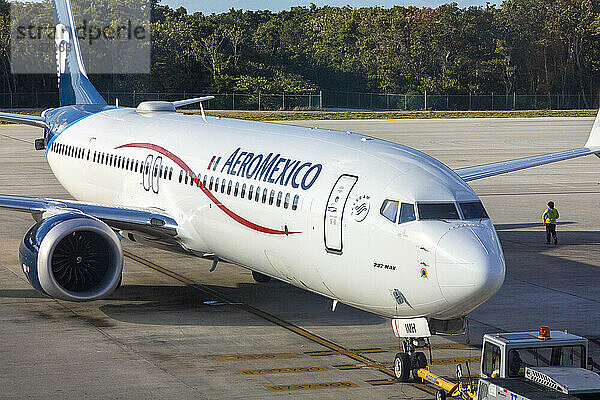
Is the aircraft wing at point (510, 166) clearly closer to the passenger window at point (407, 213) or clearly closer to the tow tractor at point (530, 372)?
the passenger window at point (407, 213)

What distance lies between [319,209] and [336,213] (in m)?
0.56

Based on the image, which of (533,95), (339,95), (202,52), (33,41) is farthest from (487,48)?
(33,41)

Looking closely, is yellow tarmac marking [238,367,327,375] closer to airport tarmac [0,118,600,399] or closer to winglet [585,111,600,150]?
airport tarmac [0,118,600,399]

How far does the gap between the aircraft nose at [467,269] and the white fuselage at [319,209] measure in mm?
19

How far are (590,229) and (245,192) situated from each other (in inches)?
776

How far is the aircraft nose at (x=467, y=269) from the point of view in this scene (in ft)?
51.4

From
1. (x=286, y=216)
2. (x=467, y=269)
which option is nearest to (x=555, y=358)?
(x=467, y=269)

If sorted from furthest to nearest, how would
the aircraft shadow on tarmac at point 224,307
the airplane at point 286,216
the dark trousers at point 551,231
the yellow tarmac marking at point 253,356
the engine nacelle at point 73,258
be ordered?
1. the dark trousers at point 551,231
2. the aircraft shadow on tarmac at point 224,307
3. the engine nacelle at point 73,258
4. the yellow tarmac marking at point 253,356
5. the airplane at point 286,216

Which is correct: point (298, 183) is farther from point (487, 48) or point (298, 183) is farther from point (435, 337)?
point (487, 48)

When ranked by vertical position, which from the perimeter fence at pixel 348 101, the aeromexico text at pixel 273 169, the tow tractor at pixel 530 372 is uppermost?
the perimeter fence at pixel 348 101

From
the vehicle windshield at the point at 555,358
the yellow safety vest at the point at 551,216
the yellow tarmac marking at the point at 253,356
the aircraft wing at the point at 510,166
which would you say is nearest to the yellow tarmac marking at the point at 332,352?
the yellow tarmac marking at the point at 253,356

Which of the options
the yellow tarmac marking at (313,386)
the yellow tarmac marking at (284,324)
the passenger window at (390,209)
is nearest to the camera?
the yellow tarmac marking at (313,386)

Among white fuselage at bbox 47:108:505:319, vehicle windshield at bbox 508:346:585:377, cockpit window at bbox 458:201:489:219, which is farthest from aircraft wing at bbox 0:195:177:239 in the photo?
vehicle windshield at bbox 508:346:585:377

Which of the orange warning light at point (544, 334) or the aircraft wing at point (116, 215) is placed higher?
the aircraft wing at point (116, 215)
